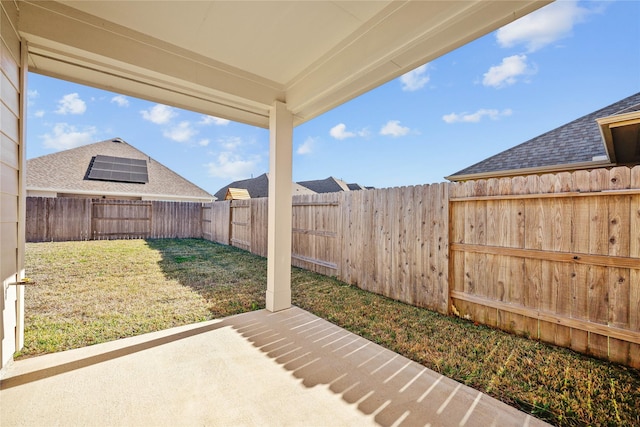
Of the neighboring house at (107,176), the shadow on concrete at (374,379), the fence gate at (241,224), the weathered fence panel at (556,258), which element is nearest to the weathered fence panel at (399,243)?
the weathered fence panel at (556,258)

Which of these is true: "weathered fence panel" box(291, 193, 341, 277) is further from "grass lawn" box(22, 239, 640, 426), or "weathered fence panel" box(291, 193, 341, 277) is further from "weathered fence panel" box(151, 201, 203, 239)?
"weathered fence panel" box(151, 201, 203, 239)

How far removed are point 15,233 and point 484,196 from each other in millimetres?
4540

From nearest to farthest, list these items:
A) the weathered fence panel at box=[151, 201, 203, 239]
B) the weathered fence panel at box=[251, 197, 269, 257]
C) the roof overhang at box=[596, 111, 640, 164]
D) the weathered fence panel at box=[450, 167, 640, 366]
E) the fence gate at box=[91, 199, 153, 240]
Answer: the weathered fence panel at box=[450, 167, 640, 366] < the roof overhang at box=[596, 111, 640, 164] < the weathered fence panel at box=[251, 197, 269, 257] < the fence gate at box=[91, 199, 153, 240] < the weathered fence panel at box=[151, 201, 203, 239]

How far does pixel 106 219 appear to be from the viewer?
10242 millimetres

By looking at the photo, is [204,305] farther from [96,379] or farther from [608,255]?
[608,255]

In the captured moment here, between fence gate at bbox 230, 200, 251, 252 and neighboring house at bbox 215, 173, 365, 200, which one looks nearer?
fence gate at bbox 230, 200, 251, 252

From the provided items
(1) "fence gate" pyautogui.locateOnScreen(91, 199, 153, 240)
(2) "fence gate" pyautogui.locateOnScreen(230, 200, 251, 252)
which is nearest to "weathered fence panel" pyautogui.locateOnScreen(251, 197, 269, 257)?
(2) "fence gate" pyautogui.locateOnScreen(230, 200, 251, 252)

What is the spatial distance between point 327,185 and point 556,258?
1804cm

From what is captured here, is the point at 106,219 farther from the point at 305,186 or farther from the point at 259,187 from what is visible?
the point at 305,186

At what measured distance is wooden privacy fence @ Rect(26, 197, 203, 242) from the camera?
907cm

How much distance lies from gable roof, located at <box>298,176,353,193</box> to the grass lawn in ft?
46.6

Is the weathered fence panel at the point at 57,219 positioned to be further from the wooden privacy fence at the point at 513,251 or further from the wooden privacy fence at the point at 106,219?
the wooden privacy fence at the point at 513,251

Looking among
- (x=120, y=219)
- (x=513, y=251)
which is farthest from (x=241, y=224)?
(x=513, y=251)

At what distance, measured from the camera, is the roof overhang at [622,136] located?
130 inches
